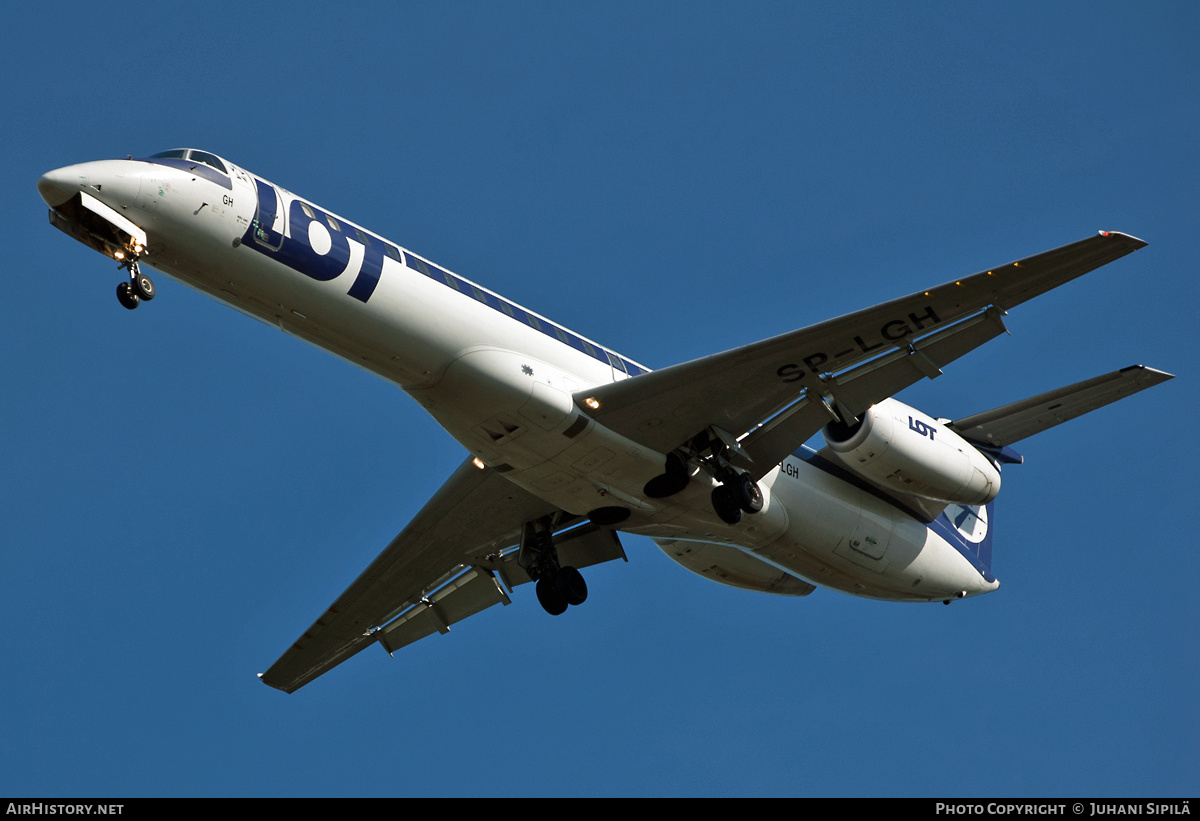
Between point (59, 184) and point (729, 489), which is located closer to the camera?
point (59, 184)

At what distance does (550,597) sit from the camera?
2220cm

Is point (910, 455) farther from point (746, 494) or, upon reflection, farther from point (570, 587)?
point (570, 587)

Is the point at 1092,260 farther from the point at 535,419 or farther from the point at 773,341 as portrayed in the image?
the point at 535,419

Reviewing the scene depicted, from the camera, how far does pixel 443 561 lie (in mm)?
23625

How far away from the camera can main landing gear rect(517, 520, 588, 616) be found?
22109mm

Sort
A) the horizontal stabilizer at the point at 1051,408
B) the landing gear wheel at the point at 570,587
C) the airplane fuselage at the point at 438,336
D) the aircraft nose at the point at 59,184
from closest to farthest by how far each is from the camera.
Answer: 1. the aircraft nose at the point at 59,184
2. the airplane fuselage at the point at 438,336
3. the horizontal stabilizer at the point at 1051,408
4. the landing gear wheel at the point at 570,587

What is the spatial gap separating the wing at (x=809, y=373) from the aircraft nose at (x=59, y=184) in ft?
23.2

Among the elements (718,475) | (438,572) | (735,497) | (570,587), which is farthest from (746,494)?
(438,572)

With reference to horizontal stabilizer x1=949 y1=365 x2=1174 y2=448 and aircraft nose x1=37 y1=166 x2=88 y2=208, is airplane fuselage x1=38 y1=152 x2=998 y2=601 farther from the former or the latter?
horizontal stabilizer x1=949 y1=365 x2=1174 y2=448

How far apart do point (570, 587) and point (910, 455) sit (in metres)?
5.84

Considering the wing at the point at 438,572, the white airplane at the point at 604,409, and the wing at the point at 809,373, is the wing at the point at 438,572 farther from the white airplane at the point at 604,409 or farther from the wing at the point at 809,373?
the wing at the point at 809,373

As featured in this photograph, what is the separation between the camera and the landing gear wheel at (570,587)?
2208cm

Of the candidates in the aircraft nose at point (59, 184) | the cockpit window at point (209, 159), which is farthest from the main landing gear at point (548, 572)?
the aircraft nose at point (59, 184)

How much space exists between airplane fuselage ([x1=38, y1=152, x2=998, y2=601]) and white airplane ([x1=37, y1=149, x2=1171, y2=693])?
0.03 meters
